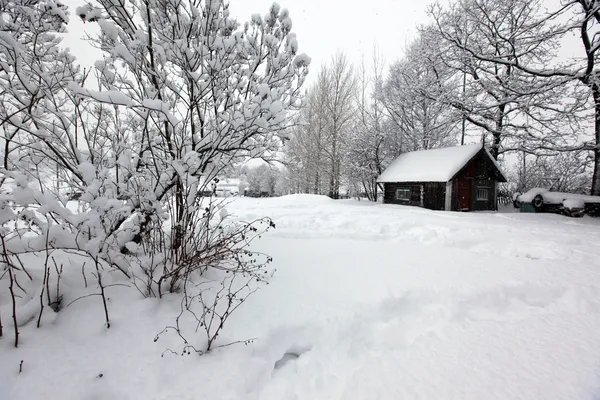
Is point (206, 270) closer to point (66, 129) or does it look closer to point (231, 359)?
point (231, 359)

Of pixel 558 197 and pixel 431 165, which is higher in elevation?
pixel 431 165

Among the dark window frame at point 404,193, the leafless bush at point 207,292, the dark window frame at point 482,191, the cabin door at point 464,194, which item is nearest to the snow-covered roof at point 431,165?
the dark window frame at point 404,193

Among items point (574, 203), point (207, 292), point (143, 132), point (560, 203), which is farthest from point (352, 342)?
point (560, 203)

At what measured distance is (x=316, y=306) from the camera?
7.09 ft

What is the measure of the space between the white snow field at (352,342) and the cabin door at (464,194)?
32.8 ft

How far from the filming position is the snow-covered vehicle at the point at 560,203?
8867 millimetres

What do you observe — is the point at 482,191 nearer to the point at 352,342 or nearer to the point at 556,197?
the point at 556,197

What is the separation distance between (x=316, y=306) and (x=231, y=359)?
2.62ft

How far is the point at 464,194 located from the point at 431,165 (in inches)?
81.4

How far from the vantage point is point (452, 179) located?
38.7 feet

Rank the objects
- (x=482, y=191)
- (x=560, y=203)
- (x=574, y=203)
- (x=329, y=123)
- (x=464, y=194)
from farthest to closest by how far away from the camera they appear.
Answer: (x=329, y=123), (x=482, y=191), (x=464, y=194), (x=560, y=203), (x=574, y=203)

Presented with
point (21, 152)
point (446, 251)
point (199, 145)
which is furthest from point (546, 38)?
point (21, 152)

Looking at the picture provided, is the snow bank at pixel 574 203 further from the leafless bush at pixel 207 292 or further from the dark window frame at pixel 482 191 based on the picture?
the leafless bush at pixel 207 292

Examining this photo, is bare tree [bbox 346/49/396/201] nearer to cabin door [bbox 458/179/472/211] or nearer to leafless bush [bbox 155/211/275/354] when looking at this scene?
cabin door [bbox 458/179/472/211]
